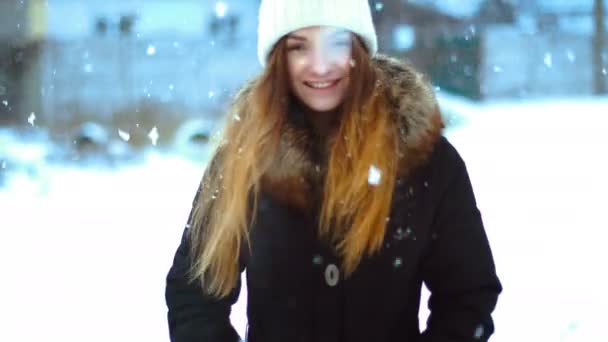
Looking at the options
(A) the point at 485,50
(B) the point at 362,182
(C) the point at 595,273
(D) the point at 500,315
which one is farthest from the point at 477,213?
(A) the point at 485,50

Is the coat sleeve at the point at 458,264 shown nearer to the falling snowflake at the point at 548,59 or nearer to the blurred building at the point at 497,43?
the blurred building at the point at 497,43

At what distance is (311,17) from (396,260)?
0.44 metres

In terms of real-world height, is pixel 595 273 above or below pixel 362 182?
below

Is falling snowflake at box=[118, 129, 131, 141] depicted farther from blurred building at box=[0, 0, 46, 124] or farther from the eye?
the eye

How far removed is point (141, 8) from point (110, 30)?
28 cm

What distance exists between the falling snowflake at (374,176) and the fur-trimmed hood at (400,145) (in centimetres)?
4

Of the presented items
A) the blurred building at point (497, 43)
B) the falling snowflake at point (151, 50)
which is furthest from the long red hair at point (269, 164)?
the falling snowflake at point (151, 50)

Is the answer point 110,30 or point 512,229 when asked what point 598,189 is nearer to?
point 512,229

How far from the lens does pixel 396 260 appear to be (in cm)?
136

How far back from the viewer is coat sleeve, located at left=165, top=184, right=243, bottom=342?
4.70 ft

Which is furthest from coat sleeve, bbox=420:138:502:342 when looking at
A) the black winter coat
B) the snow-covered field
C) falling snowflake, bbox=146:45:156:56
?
falling snowflake, bbox=146:45:156:56

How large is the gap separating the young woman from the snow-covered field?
5.18ft

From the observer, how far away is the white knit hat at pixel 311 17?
4.46 ft

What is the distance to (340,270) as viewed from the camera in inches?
53.7
